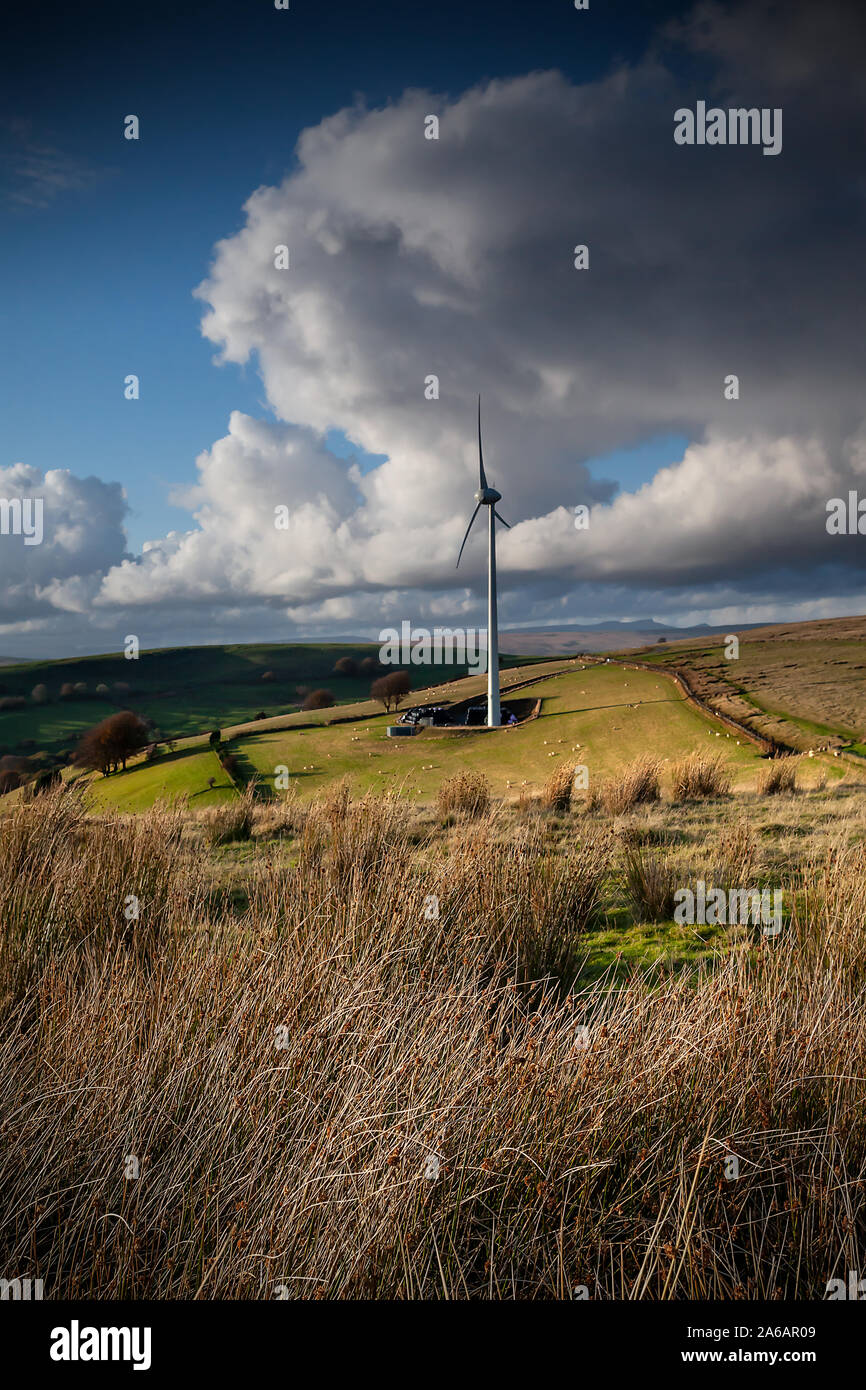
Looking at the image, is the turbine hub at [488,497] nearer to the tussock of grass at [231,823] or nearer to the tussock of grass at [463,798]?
the tussock of grass at [463,798]

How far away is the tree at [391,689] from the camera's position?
112ft

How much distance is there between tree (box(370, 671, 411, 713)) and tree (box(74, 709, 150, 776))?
41.5ft

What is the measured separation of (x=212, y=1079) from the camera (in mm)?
3186

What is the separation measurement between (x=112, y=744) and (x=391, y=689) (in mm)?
14276

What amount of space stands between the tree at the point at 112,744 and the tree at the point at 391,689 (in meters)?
12.7

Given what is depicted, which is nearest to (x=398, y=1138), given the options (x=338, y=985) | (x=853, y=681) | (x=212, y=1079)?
(x=212, y=1079)

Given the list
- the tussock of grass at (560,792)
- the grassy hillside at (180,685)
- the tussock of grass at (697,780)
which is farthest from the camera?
the grassy hillside at (180,685)

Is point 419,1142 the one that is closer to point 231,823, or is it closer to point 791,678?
point 231,823

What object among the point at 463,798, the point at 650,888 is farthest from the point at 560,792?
the point at 650,888

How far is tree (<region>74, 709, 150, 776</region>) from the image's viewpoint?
99.2 feet

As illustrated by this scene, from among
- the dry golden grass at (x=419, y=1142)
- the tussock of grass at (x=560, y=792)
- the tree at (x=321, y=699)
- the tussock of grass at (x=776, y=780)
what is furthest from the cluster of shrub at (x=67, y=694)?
the dry golden grass at (x=419, y=1142)

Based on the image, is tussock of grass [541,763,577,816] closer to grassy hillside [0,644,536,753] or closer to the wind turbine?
the wind turbine
